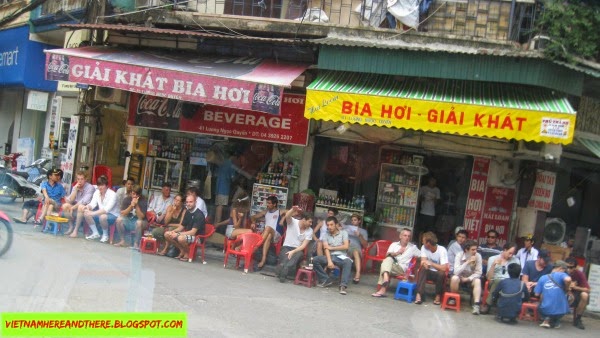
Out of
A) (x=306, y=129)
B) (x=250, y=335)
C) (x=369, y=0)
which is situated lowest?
(x=250, y=335)

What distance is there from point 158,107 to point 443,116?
612 centimetres

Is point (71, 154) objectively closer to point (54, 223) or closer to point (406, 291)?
point (54, 223)

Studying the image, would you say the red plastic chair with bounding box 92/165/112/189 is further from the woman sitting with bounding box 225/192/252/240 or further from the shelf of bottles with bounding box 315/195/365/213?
the shelf of bottles with bounding box 315/195/365/213

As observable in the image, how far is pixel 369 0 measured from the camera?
1190 cm

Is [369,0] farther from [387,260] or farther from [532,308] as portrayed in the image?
[532,308]

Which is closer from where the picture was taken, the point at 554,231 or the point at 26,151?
the point at 554,231

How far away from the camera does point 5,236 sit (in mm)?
8742

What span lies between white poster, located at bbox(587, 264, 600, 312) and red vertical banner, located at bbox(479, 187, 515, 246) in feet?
6.58

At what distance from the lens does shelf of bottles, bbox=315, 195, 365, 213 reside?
12.4 m

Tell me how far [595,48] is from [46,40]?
14950 mm

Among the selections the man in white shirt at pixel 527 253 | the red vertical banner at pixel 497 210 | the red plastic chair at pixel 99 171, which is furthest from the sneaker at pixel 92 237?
the man in white shirt at pixel 527 253

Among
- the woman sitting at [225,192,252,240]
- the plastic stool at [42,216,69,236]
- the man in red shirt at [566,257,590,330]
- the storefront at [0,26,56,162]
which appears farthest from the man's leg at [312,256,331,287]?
the storefront at [0,26,56,162]

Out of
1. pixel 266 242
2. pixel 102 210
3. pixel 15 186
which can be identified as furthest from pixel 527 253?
pixel 15 186

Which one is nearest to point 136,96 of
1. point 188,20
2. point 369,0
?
point 188,20
